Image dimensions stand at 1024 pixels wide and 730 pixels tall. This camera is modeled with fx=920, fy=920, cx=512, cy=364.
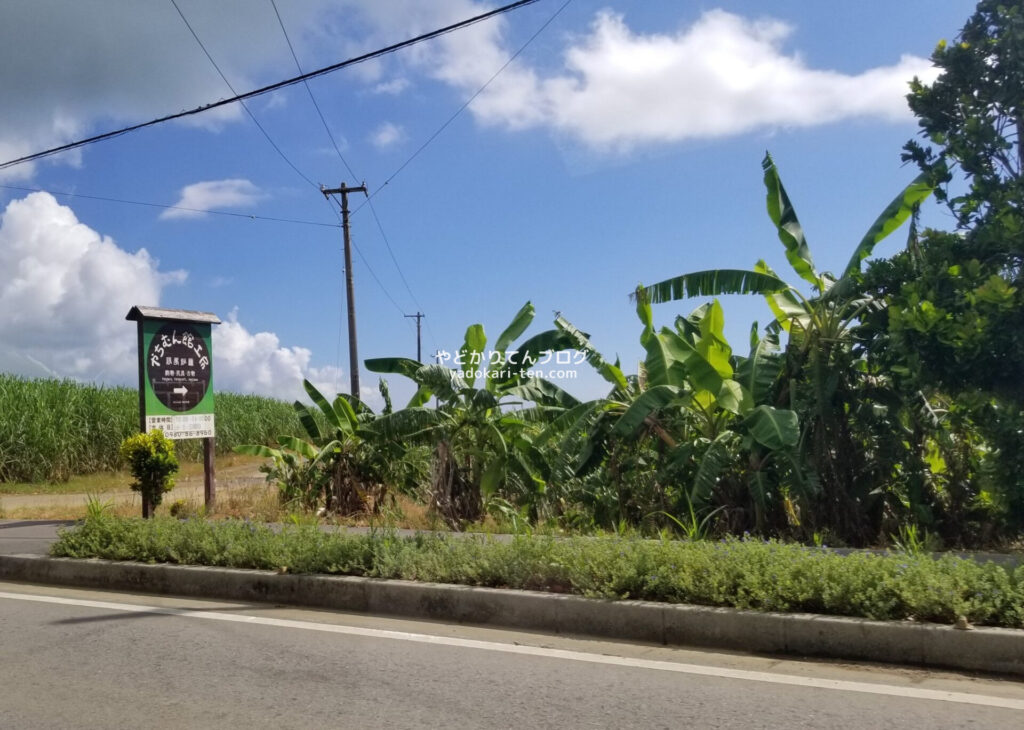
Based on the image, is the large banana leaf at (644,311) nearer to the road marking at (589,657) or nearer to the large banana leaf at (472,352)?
the large banana leaf at (472,352)

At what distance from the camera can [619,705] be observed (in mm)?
4941

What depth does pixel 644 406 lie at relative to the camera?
34.3 ft

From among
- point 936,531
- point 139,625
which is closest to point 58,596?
point 139,625


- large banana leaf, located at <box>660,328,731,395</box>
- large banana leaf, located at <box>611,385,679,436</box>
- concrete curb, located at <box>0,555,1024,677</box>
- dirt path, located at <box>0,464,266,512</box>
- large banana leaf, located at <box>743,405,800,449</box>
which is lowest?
concrete curb, located at <box>0,555,1024,677</box>

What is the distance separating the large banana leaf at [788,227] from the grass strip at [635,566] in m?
4.69

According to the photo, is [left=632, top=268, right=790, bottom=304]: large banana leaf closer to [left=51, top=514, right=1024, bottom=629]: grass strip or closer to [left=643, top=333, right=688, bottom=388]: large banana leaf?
[left=643, top=333, right=688, bottom=388]: large banana leaf

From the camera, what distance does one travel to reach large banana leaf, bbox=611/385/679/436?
10422 millimetres

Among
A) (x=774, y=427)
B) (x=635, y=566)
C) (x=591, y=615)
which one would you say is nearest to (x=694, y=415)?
(x=774, y=427)

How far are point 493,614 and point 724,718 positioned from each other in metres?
2.57

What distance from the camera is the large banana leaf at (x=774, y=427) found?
9086mm

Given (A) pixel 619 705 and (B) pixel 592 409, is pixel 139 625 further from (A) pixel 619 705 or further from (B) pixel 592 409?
(B) pixel 592 409

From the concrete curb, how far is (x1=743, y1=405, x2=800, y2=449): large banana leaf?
10.9 ft

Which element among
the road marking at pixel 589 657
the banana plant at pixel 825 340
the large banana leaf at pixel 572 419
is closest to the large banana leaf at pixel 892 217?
the banana plant at pixel 825 340

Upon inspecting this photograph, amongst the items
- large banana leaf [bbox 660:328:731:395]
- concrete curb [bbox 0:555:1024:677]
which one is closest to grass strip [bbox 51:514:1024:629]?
concrete curb [bbox 0:555:1024:677]
